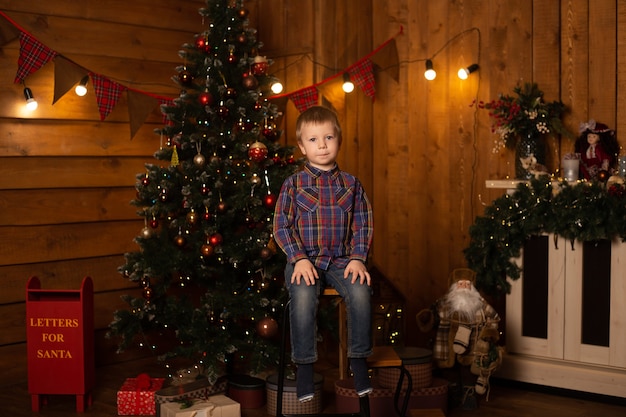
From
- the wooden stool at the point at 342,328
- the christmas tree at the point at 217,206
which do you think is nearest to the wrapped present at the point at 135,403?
the christmas tree at the point at 217,206

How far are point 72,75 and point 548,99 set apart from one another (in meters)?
2.45

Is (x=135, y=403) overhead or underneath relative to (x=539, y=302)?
underneath

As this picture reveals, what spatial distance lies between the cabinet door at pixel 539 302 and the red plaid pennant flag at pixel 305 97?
1.45m

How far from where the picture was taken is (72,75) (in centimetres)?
412

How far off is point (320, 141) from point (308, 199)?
22 cm

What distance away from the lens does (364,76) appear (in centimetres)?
479

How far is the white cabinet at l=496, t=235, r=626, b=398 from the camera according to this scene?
381 cm

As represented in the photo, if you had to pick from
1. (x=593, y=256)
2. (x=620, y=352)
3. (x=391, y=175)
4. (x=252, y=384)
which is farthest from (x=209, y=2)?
(x=620, y=352)

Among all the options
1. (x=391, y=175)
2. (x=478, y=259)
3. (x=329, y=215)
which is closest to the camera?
(x=329, y=215)

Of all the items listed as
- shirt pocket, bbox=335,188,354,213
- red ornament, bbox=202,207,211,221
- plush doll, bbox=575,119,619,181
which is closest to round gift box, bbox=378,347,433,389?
shirt pocket, bbox=335,188,354,213

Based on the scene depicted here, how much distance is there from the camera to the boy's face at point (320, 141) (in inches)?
115

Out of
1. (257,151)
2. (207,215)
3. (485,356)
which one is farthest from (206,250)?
(485,356)

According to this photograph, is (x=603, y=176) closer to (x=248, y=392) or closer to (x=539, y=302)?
(x=539, y=302)

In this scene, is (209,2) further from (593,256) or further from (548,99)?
(593,256)
